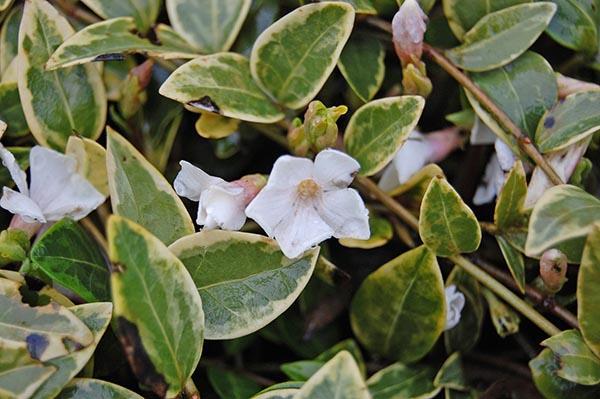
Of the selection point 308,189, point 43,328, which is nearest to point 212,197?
point 308,189

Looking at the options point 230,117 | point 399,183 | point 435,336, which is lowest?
point 435,336

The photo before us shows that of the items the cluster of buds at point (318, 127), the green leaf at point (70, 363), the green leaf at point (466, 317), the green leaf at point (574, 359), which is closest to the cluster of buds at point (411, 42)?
the cluster of buds at point (318, 127)

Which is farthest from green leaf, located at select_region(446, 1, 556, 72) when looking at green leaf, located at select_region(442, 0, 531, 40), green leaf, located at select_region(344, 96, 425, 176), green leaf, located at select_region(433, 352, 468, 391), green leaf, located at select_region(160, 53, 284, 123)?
green leaf, located at select_region(433, 352, 468, 391)

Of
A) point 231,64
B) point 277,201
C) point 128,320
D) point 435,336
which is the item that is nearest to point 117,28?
point 231,64

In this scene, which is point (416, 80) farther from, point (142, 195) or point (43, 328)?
point (43, 328)

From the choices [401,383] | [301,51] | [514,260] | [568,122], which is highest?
[301,51]

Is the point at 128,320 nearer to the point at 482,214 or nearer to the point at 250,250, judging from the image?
the point at 250,250

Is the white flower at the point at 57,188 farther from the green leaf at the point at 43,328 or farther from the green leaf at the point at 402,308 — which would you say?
the green leaf at the point at 402,308
